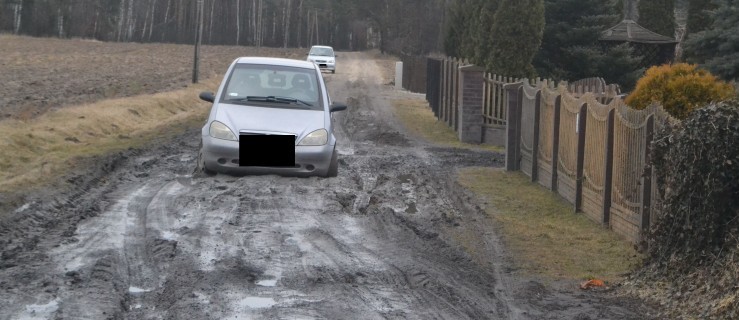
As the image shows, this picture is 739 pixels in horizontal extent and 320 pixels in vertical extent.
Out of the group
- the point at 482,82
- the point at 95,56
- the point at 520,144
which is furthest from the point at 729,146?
the point at 95,56

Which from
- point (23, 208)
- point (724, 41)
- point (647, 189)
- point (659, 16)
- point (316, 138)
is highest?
point (659, 16)

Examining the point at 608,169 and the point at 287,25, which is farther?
the point at 287,25

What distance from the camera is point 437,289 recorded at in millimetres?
8078

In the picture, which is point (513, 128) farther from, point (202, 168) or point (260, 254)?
point (260, 254)

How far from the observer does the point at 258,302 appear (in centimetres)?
740

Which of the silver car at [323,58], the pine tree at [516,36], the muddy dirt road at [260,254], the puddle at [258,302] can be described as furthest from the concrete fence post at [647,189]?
the silver car at [323,58]

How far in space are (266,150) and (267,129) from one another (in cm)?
28

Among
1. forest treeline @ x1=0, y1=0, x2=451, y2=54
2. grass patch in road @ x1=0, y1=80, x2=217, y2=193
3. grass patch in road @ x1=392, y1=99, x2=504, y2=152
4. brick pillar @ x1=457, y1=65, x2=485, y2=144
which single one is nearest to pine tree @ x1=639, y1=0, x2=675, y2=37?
grass patch in road @ x1=392, y1=99, x2=504, y2=152

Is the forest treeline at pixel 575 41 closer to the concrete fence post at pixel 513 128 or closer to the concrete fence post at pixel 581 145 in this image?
the concrete fence post at pixel 513 128

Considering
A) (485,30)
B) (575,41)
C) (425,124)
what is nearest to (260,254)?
(425,124)

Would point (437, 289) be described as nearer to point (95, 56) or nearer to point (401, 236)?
point (401, 236)

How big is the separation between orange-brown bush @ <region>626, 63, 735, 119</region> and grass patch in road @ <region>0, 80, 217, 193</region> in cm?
834

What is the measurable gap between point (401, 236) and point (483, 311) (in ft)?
9.61

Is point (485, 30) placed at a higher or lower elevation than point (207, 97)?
higher
